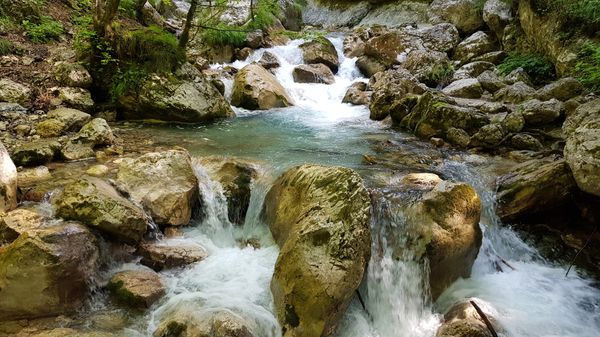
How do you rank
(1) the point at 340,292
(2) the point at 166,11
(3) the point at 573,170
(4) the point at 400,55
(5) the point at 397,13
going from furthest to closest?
(5) the point at 397,13
(2) the point at 166,11
(4) the point at 400,55
(3) the point at 573,170
(1) the point at 340,292

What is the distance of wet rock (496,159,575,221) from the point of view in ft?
14.9

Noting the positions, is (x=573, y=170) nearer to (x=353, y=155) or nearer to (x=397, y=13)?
(x=353, y=155)

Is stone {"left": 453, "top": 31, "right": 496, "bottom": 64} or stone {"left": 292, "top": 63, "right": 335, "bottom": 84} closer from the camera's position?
stone {"left": 453, "top": 31, "right": 496, "bottom": 64}

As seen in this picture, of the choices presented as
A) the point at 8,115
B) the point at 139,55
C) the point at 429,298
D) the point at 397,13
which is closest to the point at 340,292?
the point at 429,298

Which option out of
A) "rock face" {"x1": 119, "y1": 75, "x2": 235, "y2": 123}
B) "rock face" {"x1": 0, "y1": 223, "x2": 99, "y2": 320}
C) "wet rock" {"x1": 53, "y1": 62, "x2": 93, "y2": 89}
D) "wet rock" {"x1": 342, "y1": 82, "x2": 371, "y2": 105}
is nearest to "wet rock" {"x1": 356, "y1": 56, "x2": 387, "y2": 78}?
"wet rock" {"x1": 342, "y1": 82, "x2": 371, "y2": 105}

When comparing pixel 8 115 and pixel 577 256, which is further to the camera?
pixel 8 115

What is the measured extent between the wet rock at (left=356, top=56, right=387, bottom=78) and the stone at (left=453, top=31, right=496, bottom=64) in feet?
7.62

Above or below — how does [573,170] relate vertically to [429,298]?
above

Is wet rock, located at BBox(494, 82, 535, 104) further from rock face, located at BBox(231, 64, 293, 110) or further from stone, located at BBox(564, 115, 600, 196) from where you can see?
rock face, located at BBox(231, 64, 293, 110)

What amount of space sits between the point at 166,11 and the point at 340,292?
16178mm

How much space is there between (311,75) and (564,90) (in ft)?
22.6

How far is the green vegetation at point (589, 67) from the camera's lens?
6.39m

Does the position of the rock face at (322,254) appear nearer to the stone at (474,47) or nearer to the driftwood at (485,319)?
the driftwood at (485,319)

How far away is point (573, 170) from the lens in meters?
4.23
